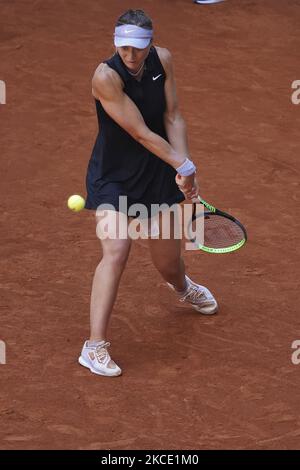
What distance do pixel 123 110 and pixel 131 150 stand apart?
1.17 ft

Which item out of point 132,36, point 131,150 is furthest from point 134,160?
point 132,36

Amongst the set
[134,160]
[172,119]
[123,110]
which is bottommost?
[134,160]

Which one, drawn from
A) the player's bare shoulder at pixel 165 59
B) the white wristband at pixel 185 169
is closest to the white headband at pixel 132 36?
the player's bare shoulder at pixel 165 59

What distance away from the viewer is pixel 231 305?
677 cm

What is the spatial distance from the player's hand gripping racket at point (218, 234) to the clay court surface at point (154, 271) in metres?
0.57

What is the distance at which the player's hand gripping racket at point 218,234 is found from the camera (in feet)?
20.3

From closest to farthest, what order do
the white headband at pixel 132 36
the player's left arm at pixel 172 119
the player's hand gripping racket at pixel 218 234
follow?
1. the white headband at pixel 132 36
2. the player's left arm at pixel 172 119
3. the player's hand gripping racket at pixel 218 234

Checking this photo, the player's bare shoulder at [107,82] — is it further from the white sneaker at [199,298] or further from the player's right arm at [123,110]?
the white sneaker at [199,298]

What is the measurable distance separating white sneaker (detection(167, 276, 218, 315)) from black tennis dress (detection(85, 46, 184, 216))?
71 cm

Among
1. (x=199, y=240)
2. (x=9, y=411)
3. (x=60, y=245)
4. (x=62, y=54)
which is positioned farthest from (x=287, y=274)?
(x=62, y=54)

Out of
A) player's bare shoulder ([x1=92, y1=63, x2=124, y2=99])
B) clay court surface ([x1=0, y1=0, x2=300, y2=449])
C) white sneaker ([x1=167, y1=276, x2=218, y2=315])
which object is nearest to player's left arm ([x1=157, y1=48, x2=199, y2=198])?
player's bare shoulder ([x1=92, y1=63, x2=124, y2=99])

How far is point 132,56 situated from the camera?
5625 mm

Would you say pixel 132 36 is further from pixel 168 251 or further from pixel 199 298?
pixel 199 298

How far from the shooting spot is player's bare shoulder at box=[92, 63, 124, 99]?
222 inches
